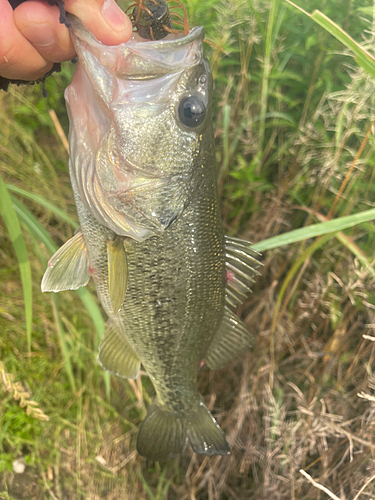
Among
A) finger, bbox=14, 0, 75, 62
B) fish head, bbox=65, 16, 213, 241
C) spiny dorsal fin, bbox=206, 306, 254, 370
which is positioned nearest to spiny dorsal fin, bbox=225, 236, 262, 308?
spiny dorsal fin, bbox=206, 306, 254, 370

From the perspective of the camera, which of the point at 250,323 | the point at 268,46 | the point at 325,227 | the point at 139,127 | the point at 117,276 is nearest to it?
the point at 139,127

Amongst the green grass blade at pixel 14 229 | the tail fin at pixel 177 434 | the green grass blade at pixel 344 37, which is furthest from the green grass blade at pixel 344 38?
the tail fin at pixel 177 434

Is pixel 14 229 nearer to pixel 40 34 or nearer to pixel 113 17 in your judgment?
pixel 40 34

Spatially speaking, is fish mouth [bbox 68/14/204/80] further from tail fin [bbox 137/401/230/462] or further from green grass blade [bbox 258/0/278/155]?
tail fin [bbox 137/401/230/462]

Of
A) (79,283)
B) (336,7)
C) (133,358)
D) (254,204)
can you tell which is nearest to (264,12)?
(336,7)

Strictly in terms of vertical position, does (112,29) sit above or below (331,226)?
above

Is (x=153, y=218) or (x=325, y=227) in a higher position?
(x=325, y=227)

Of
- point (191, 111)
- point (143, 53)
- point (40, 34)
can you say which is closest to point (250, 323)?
point (191, 111)

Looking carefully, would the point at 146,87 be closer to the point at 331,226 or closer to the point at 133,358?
the point at 331,226
